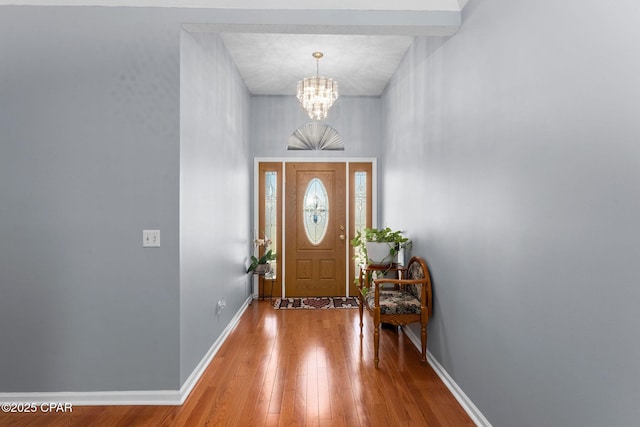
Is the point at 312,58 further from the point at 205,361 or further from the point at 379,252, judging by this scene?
the point at 205,361

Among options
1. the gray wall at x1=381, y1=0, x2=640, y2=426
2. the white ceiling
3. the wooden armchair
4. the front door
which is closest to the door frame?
the front door

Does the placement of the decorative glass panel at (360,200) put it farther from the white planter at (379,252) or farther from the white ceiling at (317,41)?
the white planter at (379,252)

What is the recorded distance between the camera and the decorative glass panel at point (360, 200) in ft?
18.2

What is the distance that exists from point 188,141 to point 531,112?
2.16m

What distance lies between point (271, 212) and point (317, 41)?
8.50 feet

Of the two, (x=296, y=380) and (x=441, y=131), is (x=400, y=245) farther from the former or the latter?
(x=296, y=380)

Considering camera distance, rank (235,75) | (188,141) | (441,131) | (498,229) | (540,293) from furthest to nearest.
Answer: (235,75)
(441,131)
(188,141)
(498,229)
(540,293)

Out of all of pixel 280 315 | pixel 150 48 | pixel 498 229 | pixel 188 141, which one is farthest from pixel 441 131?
pixel 280 315

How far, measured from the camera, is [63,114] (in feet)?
8.16

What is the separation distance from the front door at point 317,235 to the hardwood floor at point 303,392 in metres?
1.74

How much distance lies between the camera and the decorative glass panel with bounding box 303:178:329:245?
5535mm

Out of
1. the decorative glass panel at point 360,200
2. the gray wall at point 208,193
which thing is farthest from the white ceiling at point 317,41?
A: the decorative glass panel at point 360,200

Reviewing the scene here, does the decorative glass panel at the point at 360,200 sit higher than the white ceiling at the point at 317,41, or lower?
lower

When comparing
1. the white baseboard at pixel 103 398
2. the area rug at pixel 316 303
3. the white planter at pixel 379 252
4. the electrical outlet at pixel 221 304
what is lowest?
the area rug at pixel 316 303
